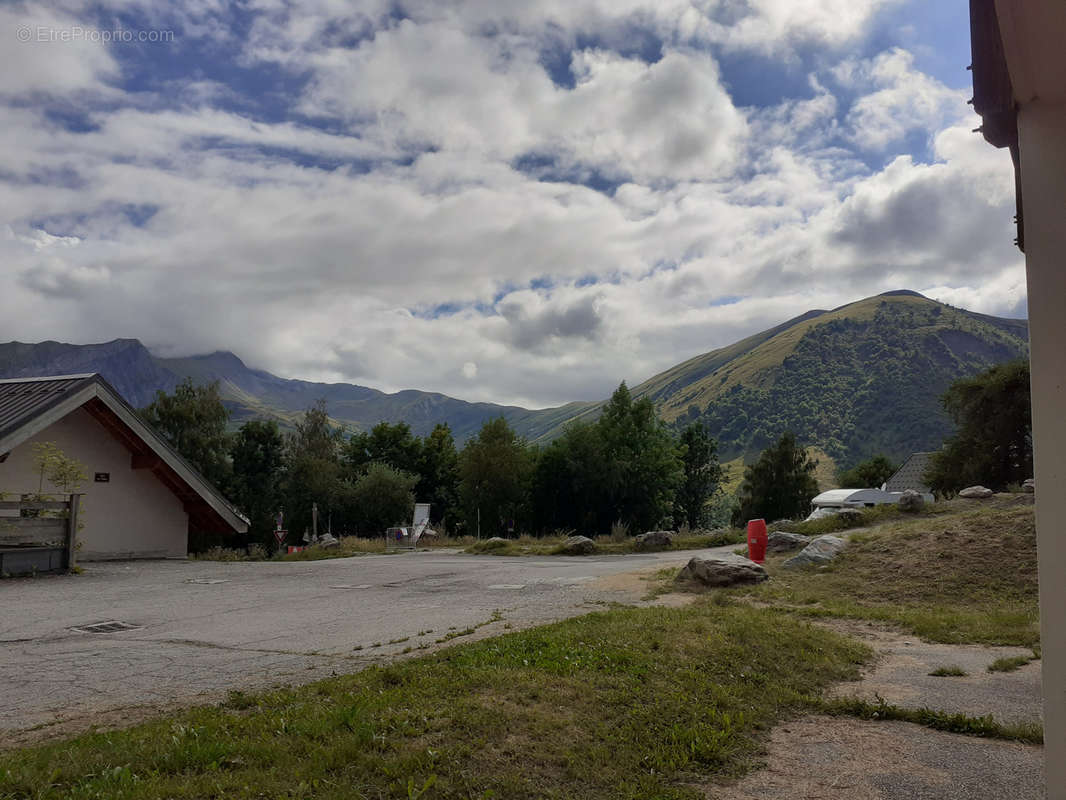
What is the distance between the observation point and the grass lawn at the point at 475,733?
3.52 meters

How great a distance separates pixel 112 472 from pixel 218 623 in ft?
41.1

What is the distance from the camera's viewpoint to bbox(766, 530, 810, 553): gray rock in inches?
661

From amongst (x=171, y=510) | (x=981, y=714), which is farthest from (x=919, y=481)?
(x=981, y=714)

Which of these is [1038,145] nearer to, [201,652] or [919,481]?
[201,652]

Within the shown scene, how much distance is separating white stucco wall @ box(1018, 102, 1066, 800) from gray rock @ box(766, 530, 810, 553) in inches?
581

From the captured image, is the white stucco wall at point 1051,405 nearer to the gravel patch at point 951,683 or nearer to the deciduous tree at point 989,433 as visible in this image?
the gravel patch at point 951,683

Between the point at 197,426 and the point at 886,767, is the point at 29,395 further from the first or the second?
the point at 197,426

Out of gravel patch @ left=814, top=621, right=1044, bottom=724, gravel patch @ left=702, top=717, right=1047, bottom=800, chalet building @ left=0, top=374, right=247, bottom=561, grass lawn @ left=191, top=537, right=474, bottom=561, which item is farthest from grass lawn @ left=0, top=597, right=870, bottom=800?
grass lawn @ left=191, top=537, right=474, bottom=561

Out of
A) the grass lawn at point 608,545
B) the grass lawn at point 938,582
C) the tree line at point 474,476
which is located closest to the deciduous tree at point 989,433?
the tree line at point 474,476

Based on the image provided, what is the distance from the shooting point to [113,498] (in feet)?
61.7

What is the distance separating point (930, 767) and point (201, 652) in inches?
231

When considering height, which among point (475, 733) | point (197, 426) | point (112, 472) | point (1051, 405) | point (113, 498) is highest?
point (197, 426)

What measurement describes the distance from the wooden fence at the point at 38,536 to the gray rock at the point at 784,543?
47.0 feet

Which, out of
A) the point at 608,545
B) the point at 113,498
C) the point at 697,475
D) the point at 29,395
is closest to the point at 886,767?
the point at 29,395
